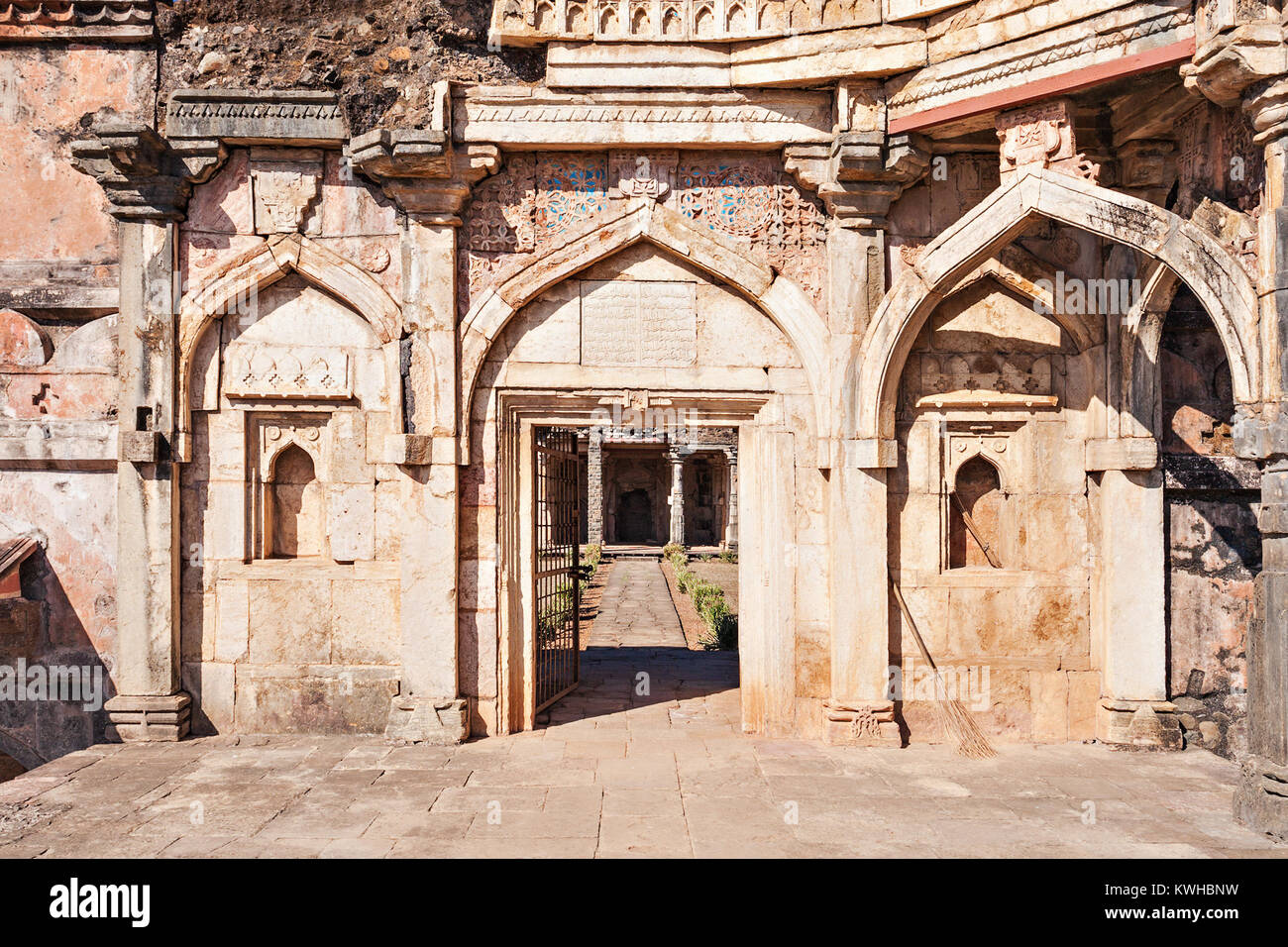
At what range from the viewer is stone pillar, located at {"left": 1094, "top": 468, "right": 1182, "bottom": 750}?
A: 6.72 meters

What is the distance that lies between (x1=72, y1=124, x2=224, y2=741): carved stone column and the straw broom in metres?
5.27

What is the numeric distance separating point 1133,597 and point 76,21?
8.77 metres

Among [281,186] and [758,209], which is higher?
[281,186]

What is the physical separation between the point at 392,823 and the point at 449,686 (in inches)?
66.5

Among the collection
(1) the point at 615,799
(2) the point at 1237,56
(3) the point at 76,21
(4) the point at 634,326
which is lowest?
(1) the point at 615,799

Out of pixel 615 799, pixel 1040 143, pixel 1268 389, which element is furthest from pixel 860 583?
pixel 1040 143

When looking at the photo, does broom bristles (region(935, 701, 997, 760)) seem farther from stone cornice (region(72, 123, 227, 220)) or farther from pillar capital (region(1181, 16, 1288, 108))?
stone cornice (region(72, 123, 227, 220))

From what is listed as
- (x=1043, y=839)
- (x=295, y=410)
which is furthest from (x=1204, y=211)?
(x=295, y=410)

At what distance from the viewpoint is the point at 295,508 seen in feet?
23.7

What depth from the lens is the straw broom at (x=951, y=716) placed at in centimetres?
662

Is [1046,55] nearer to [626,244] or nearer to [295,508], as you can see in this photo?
[626,244]

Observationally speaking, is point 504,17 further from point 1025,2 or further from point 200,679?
point 200,679

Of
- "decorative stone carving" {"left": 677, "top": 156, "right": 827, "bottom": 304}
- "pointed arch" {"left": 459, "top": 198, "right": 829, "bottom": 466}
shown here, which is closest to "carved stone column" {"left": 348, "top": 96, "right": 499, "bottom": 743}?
"pointed arch" {"left": 459, "top": 198, "right": 829, "bottom": 466}

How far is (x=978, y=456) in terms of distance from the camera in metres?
7.10
